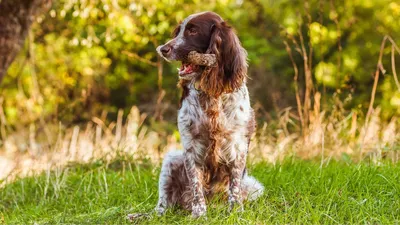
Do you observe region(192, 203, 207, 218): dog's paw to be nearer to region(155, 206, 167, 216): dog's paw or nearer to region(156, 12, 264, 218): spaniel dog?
region(156, 12, 264, 218): spaniel dog

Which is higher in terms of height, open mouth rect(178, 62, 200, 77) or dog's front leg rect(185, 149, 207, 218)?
open mouth rect(178, 62, 200, 77)

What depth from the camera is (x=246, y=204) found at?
420cm

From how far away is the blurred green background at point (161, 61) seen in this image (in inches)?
415

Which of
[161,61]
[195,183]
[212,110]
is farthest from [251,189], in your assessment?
[161,61]

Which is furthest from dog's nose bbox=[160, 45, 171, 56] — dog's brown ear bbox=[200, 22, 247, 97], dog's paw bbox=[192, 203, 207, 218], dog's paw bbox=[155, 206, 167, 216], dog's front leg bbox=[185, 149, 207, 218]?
dog's paw bbox=[155, 206, 167, 216]

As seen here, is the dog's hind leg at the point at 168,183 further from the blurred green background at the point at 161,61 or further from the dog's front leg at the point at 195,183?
the blurred green background at the point at 161,61

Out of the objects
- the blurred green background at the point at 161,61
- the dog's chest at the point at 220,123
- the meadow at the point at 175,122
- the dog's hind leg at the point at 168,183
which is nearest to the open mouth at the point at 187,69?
the dog's chest at the point at 220,123

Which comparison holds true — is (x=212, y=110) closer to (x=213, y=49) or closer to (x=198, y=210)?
(x=213, y=49)

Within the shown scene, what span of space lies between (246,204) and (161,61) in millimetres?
6234

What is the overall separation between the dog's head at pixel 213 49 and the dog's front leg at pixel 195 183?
0.48 m

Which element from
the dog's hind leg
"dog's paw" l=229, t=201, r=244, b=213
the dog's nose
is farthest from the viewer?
the dog's hind leg

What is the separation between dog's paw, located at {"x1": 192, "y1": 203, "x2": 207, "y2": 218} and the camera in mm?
4152

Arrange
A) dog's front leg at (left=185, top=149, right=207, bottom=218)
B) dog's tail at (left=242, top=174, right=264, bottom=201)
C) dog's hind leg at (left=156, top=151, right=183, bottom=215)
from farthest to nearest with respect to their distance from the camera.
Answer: dog's hind leg at (left=156, top=151, right=183, bottom=215) → dog's tail at (left=242, top=174, right=264, bottom=201) → dog's front leg at (left=185, top=149, right=207, bottom=218)

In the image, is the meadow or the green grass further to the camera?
the meadow
